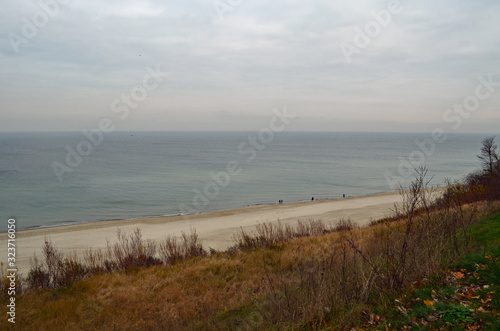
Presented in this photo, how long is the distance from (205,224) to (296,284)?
716 inches

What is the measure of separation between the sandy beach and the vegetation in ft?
18.8

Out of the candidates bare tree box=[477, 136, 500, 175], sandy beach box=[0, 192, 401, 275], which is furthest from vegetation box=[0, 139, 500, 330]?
bare tree box=[477, 136, 500, 175]

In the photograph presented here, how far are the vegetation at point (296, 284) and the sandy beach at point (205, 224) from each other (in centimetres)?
574

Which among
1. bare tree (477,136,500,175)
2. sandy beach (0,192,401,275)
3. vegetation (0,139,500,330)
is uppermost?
bare tree (477,136,500,175)

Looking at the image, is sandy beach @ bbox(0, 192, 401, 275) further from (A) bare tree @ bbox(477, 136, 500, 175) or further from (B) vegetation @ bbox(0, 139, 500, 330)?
(A) bare tree @ bbox(477, 136, 500, 175)

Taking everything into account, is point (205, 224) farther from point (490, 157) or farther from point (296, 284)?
point (490, 157)

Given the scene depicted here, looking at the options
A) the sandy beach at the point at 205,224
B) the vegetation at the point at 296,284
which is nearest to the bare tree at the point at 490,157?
the sandy beach at the point at 205,224

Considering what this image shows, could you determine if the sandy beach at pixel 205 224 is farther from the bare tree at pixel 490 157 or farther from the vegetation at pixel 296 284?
the bare tree at pixel 490 157

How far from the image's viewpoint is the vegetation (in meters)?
5.54

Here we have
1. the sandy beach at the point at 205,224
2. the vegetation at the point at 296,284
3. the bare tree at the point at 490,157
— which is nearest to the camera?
the vegetation at the point at 296,284

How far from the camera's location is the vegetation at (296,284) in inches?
218

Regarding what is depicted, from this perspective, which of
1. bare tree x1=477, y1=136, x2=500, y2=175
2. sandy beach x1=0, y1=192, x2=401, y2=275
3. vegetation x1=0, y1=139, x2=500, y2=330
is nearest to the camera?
vegetation x1=0, y1=139, x2=500, y2=330

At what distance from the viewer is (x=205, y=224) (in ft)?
85.5

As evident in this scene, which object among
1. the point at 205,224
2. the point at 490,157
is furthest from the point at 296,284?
the point at 490,157
